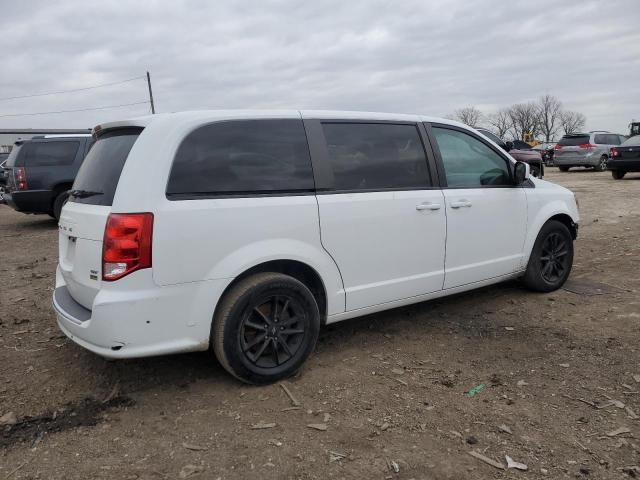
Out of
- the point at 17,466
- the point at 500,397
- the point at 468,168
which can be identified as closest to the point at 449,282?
the point at 468,168

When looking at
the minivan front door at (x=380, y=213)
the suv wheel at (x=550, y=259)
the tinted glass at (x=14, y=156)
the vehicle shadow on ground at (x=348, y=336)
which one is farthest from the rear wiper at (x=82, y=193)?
the tinted glass at (x=14, y=156)

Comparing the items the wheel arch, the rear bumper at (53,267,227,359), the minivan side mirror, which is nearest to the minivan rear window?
the wheel arch

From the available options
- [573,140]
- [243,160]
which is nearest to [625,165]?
[573,140]

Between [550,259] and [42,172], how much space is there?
31.3ft

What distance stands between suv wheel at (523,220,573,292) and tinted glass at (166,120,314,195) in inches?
105

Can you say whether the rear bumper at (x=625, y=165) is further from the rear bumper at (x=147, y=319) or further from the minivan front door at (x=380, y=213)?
the rear bumper at (x=147, y=319)

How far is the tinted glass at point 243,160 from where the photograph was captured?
3191 mm

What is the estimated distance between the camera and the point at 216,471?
8.51 ft

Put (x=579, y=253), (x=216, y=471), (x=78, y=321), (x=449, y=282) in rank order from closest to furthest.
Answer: (x=216, y=471), (x=78, y=321), (x=449, y=282), (x=579, y=253)

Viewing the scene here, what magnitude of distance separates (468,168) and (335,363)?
6.63 ft

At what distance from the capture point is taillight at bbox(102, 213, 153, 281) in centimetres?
297

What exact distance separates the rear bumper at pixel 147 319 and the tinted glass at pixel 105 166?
22.7 inches

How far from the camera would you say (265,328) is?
11.2 ft

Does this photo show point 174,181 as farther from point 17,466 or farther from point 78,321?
point 17,466
